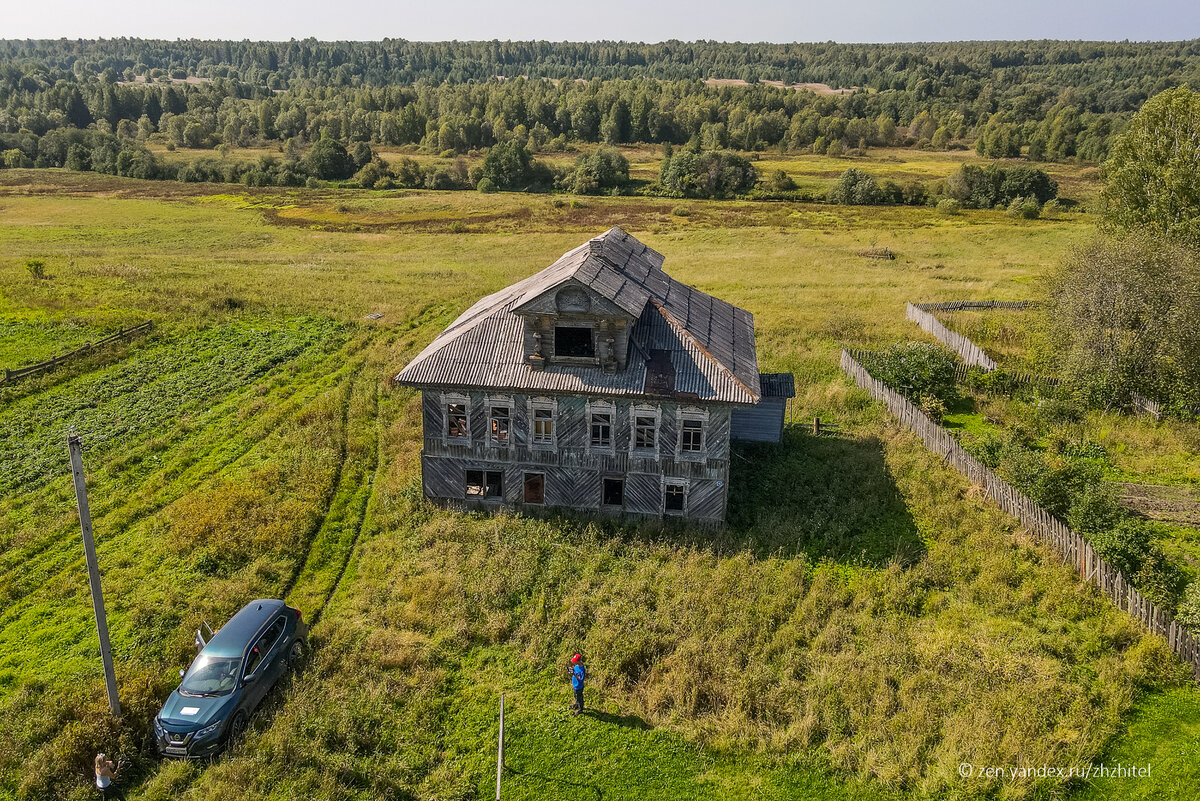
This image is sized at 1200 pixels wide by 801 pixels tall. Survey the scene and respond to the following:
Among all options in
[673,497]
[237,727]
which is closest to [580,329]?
[673,497]

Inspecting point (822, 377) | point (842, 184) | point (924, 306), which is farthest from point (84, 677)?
point (842, 184)

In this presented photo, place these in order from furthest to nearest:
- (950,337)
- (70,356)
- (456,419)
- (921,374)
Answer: (950,337)
(70,356)
(921,374)
(456,419)

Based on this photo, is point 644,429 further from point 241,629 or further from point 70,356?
point 70,356

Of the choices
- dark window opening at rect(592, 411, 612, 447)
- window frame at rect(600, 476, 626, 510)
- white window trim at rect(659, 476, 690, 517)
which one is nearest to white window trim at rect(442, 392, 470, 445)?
dark window opening at rect(592, 411, 612, 447)

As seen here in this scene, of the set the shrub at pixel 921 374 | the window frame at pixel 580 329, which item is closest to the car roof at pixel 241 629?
the window frame at pixel 580 329

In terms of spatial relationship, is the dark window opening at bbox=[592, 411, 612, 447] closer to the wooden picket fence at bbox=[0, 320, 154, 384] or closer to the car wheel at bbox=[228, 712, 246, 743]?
the car wheel at bbox=[228, 712, 246, 743]

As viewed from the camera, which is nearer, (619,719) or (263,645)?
(619,719)

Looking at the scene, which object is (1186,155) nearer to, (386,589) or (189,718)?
(386,589)
